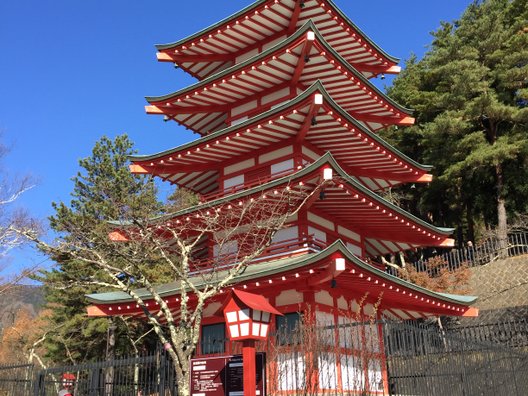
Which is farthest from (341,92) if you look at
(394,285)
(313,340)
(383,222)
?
(313,340)

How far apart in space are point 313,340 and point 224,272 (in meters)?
6.95

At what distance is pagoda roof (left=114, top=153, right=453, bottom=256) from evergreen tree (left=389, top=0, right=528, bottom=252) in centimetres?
1319

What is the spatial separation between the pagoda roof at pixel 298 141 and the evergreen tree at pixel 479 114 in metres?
14.3

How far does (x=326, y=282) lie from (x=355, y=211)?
3.31 m

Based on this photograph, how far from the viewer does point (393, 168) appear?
1961 cm

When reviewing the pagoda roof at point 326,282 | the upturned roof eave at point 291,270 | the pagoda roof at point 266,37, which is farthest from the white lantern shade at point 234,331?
the pagoda roof at point 266,37

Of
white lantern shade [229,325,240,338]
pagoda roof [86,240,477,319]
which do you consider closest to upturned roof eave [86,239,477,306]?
pagoda roof [86,240,477,319]

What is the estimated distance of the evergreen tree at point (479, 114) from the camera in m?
32.4

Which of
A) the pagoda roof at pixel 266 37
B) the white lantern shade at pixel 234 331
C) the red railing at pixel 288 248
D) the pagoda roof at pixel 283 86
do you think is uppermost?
the pagoda roof at pixel 266 37

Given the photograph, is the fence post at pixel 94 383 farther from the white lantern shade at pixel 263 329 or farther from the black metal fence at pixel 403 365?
the white lantern shade at pixel 263 329

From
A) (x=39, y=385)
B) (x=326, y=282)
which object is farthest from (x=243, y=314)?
(x=39, y=385)

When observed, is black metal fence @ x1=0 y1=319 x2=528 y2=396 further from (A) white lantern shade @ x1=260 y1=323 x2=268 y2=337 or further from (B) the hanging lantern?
(B) the hanging lantern

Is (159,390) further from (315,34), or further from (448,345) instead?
(315,34)

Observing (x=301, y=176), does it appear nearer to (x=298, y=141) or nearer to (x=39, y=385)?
(x=298, y=141)
